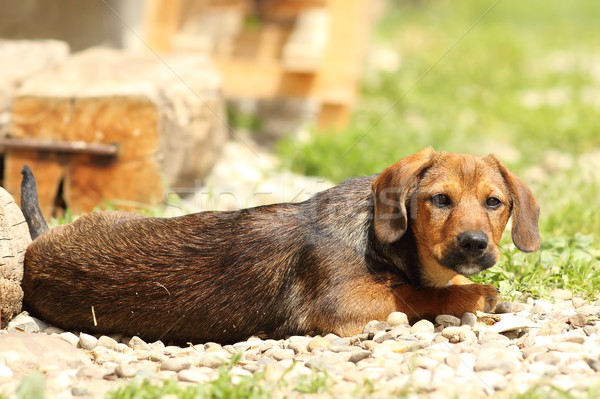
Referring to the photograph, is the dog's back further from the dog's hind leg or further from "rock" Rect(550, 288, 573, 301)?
"rock" Rect(550, 288, 573, 301)

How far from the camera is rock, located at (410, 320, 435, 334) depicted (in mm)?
3830

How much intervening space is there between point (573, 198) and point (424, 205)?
126 inches

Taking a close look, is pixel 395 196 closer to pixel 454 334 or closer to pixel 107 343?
pixel 454 334

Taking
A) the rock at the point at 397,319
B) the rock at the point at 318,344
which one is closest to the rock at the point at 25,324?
the rock at the point at 318,344

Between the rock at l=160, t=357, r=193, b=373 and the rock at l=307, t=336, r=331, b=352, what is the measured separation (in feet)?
1.89

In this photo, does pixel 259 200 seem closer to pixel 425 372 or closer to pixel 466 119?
pixel 425 372

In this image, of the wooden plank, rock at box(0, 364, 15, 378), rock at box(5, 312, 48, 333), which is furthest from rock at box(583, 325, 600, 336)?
the wooden plank

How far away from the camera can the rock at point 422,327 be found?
3830 millimetres

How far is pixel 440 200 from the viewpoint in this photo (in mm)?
3873

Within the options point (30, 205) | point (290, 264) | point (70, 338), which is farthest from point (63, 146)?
point (290, 264)

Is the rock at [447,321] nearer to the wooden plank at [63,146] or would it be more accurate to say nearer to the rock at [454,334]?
the rock at [454,334]

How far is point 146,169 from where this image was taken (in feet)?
19.9

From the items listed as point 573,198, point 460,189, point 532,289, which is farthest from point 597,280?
point 573,198

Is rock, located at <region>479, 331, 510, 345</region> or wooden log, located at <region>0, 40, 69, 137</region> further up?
wooden log, located at <region>0, 40, 69, 137</region>
